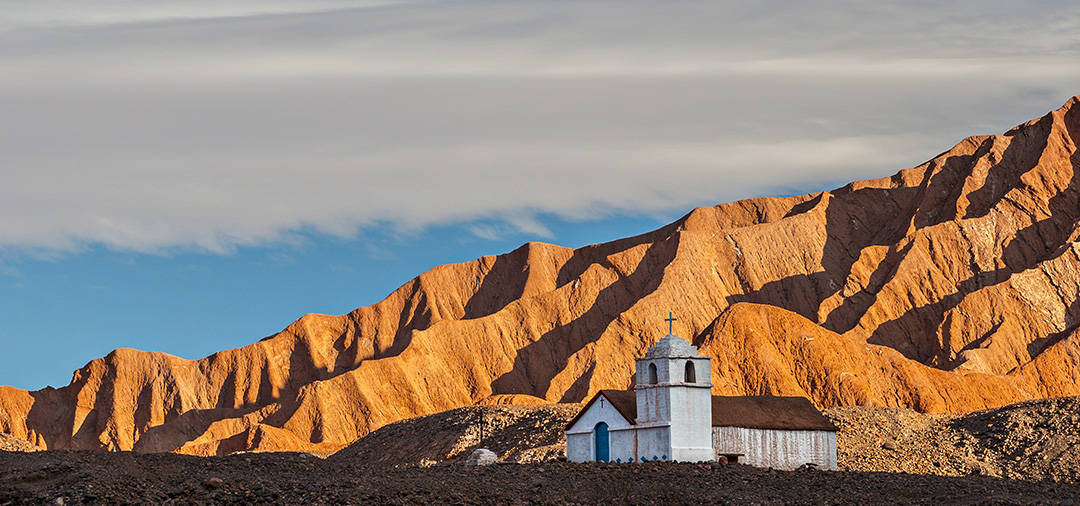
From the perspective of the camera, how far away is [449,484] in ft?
119

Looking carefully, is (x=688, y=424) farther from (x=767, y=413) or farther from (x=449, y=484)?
(x=449, y=484)

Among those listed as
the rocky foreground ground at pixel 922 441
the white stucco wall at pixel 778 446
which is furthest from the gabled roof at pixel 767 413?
the rocky foreground ground at pixel 922 441

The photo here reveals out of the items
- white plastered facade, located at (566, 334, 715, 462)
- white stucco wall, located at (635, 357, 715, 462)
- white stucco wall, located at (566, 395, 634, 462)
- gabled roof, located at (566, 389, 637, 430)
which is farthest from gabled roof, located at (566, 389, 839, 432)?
white stucco wall, located at (635, 357, 715, 462)

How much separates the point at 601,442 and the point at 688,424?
13.4ft

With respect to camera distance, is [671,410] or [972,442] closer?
[671,410]

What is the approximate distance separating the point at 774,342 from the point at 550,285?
6199 centimetres

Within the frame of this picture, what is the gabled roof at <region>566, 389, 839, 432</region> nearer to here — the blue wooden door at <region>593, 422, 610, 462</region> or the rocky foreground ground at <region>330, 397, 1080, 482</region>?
the blue wooden door at <region>593, 422, 610, 462</region>

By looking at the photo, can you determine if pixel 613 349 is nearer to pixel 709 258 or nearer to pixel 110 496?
pixel 709 258

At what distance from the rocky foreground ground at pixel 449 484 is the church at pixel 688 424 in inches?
158

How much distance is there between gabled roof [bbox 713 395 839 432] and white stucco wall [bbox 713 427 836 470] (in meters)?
0.21

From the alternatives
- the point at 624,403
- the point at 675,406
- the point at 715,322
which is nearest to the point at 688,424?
the point at 675,406

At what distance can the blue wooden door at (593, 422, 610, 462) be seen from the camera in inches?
2019

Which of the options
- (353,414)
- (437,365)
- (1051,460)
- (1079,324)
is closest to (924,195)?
(1079,324)

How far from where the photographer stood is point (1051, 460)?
65812 mm
